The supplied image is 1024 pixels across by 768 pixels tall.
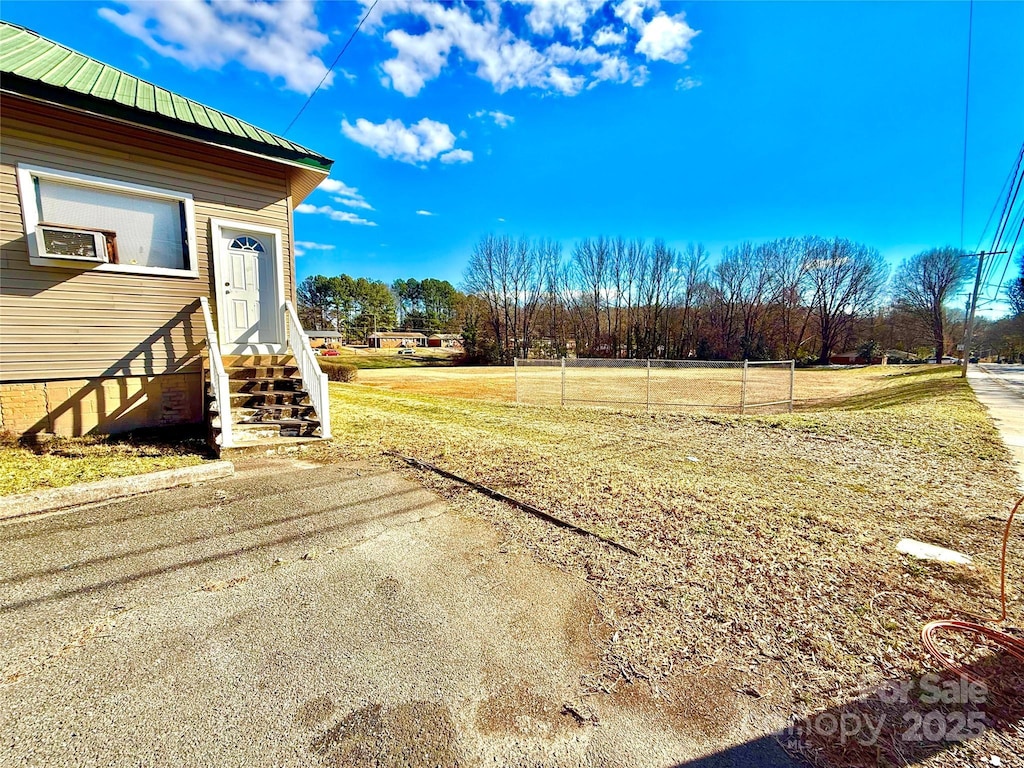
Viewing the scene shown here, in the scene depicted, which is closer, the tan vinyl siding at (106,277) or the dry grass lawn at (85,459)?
the dry grass lawn at (85,459)

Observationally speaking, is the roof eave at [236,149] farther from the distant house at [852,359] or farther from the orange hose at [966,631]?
the distant house at [852,359]

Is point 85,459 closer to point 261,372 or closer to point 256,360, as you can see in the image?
point 261,372

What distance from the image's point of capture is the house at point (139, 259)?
5.07 meters

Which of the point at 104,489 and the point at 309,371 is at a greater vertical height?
the point at 309,371

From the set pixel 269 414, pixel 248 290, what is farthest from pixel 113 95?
pixel 269 414

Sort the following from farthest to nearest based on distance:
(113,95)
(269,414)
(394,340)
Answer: (394,340) → (269,414) → (113,95)

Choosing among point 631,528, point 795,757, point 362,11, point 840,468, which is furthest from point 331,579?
point 362,11

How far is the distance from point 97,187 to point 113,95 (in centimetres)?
119

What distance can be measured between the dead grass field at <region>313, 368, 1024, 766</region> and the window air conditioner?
147 inches

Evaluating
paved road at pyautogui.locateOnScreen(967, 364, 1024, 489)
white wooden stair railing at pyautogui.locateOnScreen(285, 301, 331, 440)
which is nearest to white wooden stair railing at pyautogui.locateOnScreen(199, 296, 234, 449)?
white wooden stair railing at pyautogui.locateOnScreen(285, 301, 331, 440)

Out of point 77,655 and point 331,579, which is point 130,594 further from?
point 331,579

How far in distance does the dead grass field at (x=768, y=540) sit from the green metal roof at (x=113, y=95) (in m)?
4.46

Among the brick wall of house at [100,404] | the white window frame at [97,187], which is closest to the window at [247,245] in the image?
the white window frame at [97,187]

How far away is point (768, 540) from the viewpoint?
3195mm
